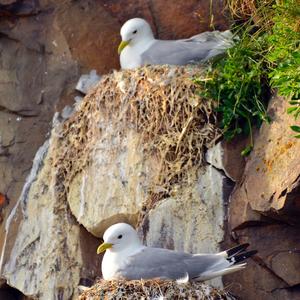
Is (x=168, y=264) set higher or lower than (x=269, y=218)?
lower

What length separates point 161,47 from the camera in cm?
813

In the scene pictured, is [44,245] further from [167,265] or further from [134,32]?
[134,32]

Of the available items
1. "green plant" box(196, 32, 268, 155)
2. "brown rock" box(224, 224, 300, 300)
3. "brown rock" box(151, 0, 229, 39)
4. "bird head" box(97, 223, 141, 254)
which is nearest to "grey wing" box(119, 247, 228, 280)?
"bird head" box(97, 223, 141, 254)

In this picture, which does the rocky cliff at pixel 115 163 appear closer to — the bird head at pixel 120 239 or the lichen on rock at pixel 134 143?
the lichen on rock at pixel 134 143

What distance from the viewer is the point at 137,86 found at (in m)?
7.86

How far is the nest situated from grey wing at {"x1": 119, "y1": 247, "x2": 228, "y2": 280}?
8 cm

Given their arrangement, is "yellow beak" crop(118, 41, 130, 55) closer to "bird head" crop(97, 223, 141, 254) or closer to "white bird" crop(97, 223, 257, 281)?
"bird head" crop(97, 223, 141, 254)

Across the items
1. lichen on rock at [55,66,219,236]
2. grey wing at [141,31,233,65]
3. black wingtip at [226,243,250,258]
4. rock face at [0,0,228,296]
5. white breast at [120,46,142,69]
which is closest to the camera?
black wingtip at [226,243,250,258]

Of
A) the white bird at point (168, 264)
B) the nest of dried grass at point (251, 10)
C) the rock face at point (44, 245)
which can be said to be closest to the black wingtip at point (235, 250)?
the white bird at point (168, 264)

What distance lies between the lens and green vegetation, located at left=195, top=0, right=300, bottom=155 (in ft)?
23.8

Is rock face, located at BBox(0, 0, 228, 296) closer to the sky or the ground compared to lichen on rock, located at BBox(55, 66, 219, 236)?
closer to the sky

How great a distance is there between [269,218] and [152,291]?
2.67 feet

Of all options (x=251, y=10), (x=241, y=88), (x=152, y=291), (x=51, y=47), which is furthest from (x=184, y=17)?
(x=152, y=291)

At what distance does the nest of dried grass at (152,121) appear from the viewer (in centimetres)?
755
